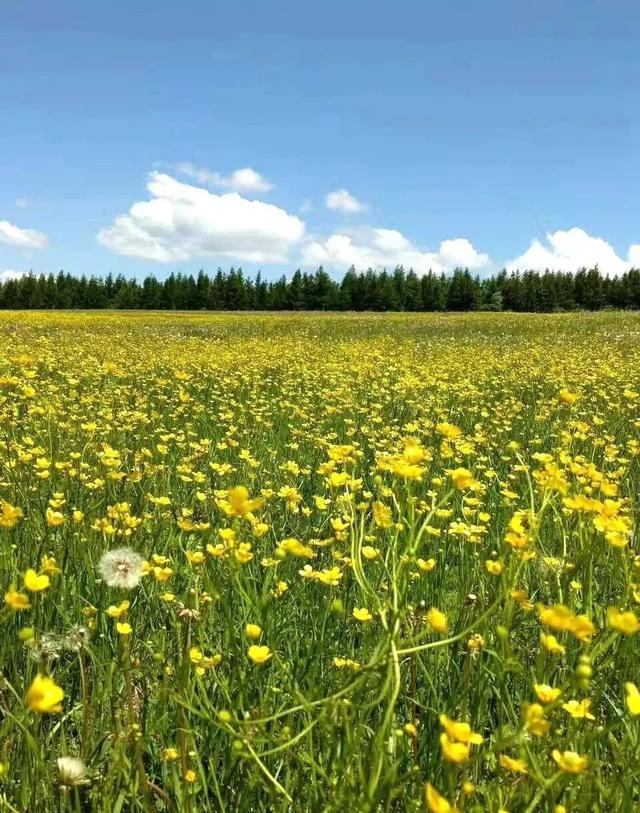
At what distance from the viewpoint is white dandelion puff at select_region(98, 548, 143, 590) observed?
177 cm

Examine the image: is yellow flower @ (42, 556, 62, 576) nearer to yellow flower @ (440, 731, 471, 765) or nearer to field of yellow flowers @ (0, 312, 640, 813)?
field of yellow flowers @ (0, 312, 640, 813)

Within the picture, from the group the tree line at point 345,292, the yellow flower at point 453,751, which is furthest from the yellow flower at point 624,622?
the tree line at point 345,292

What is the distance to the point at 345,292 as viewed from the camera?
268 ft

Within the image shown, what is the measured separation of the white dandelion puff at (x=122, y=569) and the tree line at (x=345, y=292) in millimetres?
78632

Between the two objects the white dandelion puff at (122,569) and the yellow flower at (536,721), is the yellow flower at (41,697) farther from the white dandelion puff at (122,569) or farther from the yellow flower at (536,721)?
the white dandelion puff at (122,569)

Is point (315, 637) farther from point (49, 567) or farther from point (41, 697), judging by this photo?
point (41, 697)

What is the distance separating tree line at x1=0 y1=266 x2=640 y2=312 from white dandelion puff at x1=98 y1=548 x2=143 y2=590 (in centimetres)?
7863

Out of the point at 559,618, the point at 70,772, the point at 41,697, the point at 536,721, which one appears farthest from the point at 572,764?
the point at 70,772

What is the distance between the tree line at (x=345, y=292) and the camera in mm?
77000

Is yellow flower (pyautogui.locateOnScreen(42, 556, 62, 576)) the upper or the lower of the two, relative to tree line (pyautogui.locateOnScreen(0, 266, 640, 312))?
lower

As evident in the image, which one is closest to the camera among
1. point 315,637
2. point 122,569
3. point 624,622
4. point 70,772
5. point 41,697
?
point 41,697

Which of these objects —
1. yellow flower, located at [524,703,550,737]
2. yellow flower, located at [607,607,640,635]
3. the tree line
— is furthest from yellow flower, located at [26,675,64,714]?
the tree line

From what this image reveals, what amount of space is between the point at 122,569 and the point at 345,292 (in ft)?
267

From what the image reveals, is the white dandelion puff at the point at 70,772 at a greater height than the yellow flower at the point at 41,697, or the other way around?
the yellow flower at the point at 41,697
